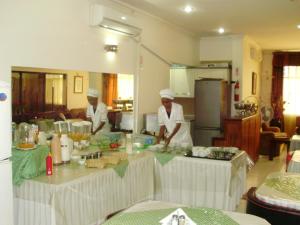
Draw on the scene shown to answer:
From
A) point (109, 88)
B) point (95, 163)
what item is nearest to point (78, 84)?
point (109, 88)

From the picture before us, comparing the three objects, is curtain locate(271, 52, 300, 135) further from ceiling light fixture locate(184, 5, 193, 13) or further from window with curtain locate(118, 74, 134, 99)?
window with curtain locate(118, 74, 134, 99)

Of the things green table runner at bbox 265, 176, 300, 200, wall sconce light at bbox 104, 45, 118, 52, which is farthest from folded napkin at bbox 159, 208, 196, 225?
wall sconce light at bbox 104, 45, 118, 52

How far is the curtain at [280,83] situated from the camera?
31.3ft

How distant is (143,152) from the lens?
12.9 feet

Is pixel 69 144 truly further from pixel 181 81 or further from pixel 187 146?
pixel 181 81

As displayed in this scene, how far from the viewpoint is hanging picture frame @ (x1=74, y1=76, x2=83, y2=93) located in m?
3.79

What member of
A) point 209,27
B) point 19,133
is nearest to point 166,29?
point 209,27

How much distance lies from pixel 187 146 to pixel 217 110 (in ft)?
7.12

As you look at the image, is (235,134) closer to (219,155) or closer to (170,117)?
(170,117)

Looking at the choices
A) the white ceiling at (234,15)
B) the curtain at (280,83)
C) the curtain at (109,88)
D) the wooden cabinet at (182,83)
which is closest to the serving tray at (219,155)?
the curtain at (109,88)

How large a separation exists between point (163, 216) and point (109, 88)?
269 centimetres

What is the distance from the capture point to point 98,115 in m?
4.21

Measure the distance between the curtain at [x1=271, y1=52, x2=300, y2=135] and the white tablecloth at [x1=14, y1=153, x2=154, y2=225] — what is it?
7.16m

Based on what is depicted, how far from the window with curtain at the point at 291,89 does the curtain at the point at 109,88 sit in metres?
6.75
